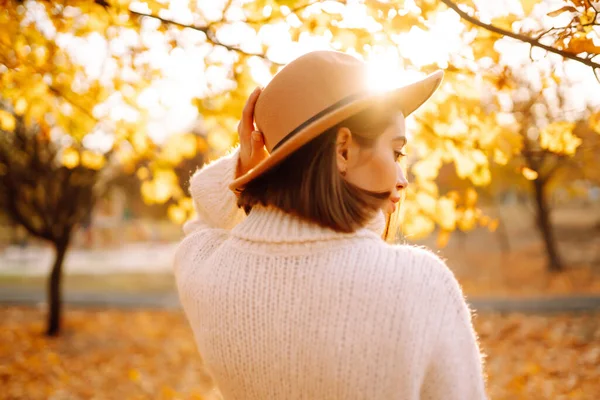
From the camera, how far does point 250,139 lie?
1.67 m

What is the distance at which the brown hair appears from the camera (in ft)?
4.15

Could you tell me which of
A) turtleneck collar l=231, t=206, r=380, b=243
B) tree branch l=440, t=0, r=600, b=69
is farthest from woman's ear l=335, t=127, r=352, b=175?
tree branch l=440, t=0, r=600, b=69

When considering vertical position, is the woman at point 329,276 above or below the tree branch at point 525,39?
below

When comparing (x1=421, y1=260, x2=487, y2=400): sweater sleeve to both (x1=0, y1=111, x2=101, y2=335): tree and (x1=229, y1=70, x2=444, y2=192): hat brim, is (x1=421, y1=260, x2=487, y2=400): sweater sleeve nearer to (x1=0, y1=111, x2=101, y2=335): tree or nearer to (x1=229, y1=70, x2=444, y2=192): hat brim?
(x1=229, y1=70, x2=444, y2=192): hat brim

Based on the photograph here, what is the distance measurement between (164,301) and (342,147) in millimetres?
11546

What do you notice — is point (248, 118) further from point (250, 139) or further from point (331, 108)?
point (331, 108)

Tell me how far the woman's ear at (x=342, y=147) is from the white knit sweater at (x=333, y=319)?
16 centimetres

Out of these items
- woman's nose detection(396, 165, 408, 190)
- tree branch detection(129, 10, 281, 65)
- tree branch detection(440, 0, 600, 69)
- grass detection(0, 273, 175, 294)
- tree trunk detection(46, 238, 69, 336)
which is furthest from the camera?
grass detection(0, 273, 175, 294)

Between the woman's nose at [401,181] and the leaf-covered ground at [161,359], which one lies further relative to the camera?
the leaf-covered ground at [161,359]

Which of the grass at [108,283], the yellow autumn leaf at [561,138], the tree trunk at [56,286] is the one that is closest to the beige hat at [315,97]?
the yellow autumn leaf at [561,138]

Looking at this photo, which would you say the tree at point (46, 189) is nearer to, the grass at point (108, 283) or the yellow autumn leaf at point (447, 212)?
the grass at point (108, 283)

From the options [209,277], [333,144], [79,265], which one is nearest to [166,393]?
[209,277]

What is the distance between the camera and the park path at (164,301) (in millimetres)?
9250

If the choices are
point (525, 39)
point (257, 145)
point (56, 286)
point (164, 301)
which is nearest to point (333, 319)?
point (257, 145)
